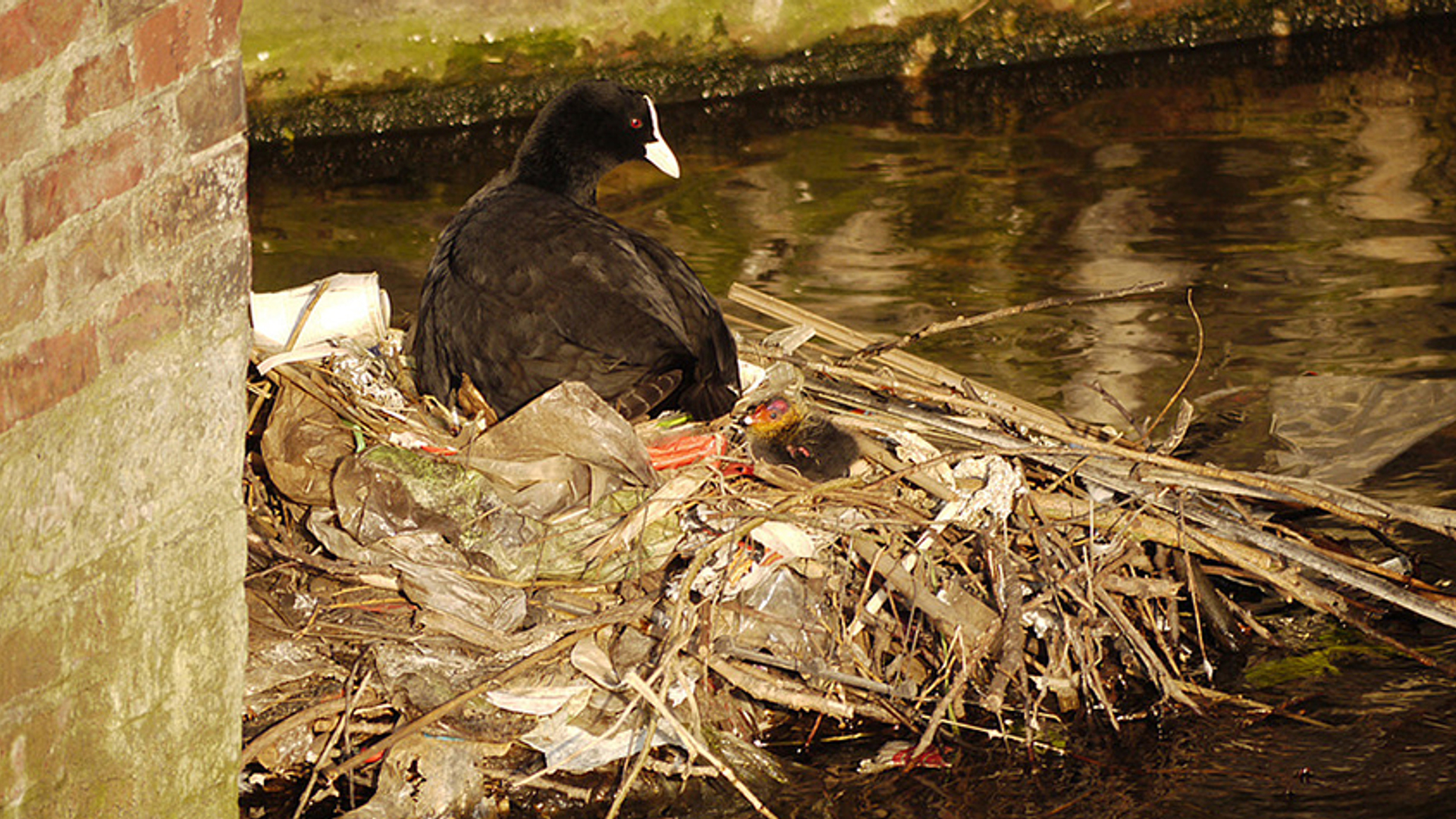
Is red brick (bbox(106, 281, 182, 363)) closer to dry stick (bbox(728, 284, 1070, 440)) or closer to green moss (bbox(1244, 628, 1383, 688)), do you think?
dry stick (bbox(728, 284, 1070, 440))

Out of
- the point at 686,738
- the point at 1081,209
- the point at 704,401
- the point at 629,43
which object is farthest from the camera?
the point at 629,43

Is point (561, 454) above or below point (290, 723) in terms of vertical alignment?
above

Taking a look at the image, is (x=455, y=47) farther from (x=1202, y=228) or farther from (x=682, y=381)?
(x=682, y=381)

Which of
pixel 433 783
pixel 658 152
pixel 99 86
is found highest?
pixel 99 86

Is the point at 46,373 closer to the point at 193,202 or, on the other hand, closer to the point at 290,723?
the point at 193,202

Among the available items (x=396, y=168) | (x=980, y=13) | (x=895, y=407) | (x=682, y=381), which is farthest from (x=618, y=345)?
(x=980, y=13)

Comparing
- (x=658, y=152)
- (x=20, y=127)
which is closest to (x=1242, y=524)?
(x=658, y=152)

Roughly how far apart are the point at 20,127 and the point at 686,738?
1605mm

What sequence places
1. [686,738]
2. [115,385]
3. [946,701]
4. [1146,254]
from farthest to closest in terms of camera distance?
[1146,254] → [946,701] → [686,738] → [115,385]

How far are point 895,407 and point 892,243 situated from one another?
3.36m

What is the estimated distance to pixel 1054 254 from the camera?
22.4 feet

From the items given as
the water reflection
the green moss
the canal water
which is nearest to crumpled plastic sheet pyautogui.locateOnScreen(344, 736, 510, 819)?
the canal water

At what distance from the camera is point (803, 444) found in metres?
3.53

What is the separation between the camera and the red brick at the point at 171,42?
2193mm
